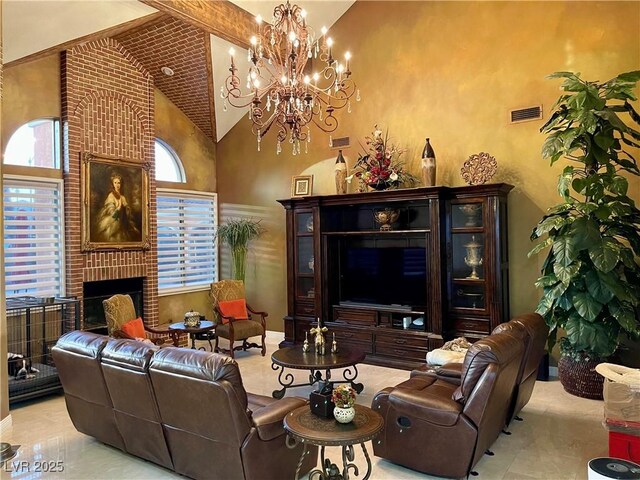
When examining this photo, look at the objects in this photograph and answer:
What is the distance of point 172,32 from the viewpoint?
20.8ft

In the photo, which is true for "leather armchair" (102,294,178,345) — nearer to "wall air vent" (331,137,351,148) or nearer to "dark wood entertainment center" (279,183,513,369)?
"dark wood entertainment center" (279,183,513,369)

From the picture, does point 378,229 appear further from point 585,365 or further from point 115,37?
point 115,37

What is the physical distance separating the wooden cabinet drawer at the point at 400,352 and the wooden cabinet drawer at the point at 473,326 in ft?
1.73

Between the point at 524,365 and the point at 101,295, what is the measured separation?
5.44 meters

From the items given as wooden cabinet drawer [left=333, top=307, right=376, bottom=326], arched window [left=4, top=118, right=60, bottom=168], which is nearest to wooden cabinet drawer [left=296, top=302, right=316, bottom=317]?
wooden cabinet drawer [left=333, top=307, right=376, bottom=326]

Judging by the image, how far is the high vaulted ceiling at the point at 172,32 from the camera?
16.3ft

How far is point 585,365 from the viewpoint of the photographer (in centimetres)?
470

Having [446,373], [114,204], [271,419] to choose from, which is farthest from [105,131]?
[446,373]

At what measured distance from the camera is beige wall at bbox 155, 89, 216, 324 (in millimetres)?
7488

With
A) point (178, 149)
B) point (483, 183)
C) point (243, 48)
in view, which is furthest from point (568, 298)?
point (178, 149)

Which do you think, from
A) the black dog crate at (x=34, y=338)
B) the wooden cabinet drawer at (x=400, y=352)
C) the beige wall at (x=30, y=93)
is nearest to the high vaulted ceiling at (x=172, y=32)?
the beige wall at (x=30, y=93)

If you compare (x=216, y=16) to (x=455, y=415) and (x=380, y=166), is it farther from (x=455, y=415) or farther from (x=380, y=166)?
(x=455, y=415)

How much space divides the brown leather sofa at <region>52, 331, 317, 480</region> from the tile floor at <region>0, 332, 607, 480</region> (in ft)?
0.57

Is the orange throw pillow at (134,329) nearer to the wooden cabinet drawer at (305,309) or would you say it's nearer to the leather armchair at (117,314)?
the leather armchair at (117,314)
